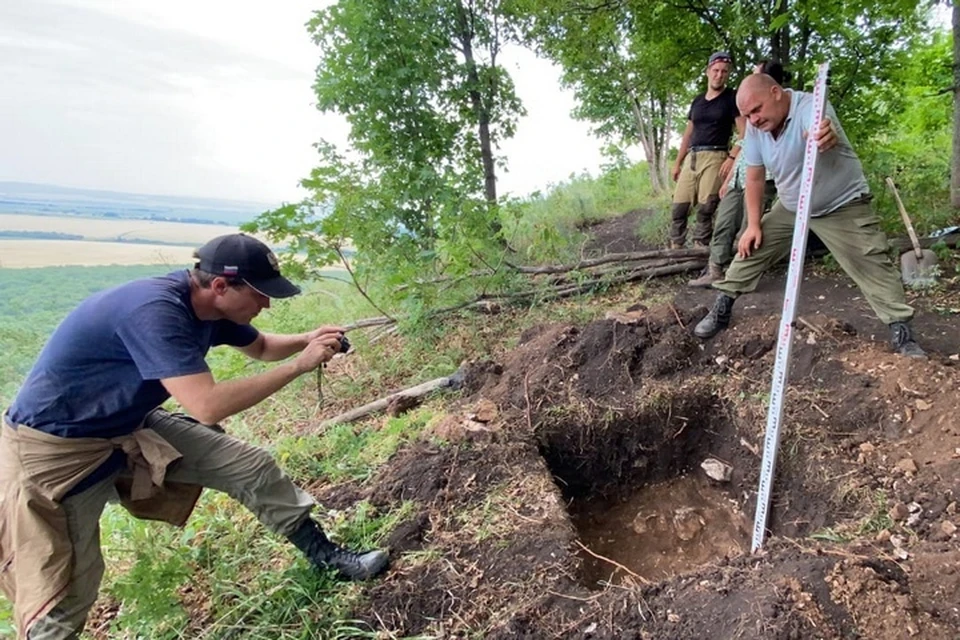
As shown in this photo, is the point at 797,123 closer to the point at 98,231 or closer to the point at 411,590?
the point at 411,590

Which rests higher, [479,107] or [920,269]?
[479,107]

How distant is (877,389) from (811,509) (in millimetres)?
795

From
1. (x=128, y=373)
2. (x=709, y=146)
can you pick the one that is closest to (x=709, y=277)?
(x=709, y=146)

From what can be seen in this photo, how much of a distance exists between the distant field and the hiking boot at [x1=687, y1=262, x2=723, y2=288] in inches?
162

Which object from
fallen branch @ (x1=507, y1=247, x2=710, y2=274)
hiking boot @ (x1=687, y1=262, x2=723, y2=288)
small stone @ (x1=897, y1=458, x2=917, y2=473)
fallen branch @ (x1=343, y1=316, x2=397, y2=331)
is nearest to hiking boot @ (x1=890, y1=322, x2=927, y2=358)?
small stone @ (x1=897, y1=458, x2=917, y2=473)

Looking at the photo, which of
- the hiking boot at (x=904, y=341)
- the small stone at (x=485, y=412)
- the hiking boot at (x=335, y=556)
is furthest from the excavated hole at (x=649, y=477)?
the hiking boot at (x=335, y=556)

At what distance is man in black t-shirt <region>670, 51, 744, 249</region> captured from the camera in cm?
468

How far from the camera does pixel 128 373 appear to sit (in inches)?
75.9

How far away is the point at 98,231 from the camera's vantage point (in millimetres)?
5621

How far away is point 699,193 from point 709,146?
437 millimetres

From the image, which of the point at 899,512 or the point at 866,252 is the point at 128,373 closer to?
the point at 899,512

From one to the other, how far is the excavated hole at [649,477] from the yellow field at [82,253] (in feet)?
10.7

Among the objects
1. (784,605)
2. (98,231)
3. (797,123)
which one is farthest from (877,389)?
(98,231)

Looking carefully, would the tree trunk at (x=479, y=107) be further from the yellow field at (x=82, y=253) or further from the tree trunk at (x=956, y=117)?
the tree trunk at (x=956, y=117)
